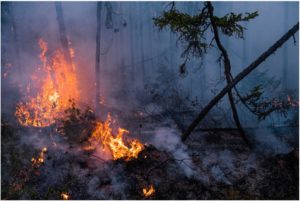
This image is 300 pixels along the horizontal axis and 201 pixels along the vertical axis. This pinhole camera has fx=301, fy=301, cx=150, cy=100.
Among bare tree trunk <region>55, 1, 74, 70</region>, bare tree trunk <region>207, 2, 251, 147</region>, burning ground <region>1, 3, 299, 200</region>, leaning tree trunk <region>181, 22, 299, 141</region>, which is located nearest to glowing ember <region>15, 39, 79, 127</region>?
burning ground <region>1, 3, 299, 200</region>

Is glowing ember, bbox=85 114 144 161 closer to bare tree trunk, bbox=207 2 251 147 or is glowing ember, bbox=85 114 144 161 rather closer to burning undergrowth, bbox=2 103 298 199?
burning undergrowth, bbox=2 103 298 199

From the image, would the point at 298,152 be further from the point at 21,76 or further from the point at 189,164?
the point at 21,76

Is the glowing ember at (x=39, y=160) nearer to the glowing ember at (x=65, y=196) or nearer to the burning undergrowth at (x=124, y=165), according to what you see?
the burning undergrowth at (x=124, y=165)

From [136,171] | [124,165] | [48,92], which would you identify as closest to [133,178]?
[136,171]

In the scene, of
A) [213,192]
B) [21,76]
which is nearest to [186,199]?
[213,192]

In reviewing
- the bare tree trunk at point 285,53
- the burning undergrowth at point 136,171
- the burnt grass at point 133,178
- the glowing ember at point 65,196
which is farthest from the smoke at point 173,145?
the bare tree trunk at point 285,53

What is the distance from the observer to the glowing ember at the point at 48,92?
11453 mm

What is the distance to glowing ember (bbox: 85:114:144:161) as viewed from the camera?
8664 millimetres

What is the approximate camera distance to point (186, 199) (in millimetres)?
7461

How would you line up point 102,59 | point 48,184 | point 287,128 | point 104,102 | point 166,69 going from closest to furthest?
point 48,184, point 287,128, point 104,102, point 166,69, point 102,59

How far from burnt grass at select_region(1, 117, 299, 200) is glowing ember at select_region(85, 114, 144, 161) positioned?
0.80 feet

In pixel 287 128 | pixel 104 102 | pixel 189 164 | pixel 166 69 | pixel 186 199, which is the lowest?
pixel 186 199

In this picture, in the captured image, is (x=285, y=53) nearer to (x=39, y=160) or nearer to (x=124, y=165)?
(x=124, y=165)

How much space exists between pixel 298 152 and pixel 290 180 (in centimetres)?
79
